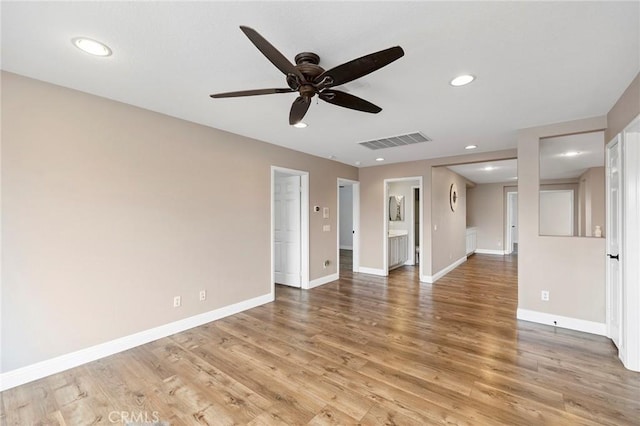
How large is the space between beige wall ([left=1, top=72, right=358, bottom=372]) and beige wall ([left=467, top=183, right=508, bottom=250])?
27.6 feet

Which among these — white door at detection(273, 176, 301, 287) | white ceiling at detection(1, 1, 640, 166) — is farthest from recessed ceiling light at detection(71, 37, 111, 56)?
white door at detection(273, 176, 301, 287)

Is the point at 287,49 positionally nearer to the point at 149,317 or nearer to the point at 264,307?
the point at 149,317

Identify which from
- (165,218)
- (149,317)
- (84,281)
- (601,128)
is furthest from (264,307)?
(601,128)

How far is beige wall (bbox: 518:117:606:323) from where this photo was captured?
313 centimetres

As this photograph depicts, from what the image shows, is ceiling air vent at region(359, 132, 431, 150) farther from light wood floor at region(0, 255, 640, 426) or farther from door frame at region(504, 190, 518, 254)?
door frame at region(504, 190, 518, 254)

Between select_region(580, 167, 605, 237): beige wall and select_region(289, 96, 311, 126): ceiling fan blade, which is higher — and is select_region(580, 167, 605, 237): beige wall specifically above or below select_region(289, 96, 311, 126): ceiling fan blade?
below

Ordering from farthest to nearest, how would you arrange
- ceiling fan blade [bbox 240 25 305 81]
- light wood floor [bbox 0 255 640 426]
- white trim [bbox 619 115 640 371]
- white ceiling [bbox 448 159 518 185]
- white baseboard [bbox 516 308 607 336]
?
white ceiling [bbox 448 159 518 185] < white baseboard [bbox 516 308 607 336] < white trim [bbox 619 115 640 371] < light wood floor [bbox 0 255 640 426] < ceiling fan blade [bbox 240 25 305 81]

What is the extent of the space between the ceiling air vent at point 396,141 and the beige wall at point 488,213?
21.3ft

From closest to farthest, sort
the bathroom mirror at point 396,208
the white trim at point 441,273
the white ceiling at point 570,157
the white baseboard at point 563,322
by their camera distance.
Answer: the white baseboard at point 563,322 → the white ceiling at point 570,157 → the white trim at point 441,273 → the bathroom mirror at point 396,208

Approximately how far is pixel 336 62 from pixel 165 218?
244 cm

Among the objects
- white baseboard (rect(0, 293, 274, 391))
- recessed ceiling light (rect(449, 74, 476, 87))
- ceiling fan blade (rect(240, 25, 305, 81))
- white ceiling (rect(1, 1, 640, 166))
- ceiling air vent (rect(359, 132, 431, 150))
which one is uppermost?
white ceiling (rect(1, 1, 640, 166))

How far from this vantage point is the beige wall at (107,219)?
7.27 feet

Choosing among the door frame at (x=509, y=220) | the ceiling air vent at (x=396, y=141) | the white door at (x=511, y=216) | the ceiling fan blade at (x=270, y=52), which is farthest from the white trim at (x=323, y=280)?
the white door at (x=511, y=216)

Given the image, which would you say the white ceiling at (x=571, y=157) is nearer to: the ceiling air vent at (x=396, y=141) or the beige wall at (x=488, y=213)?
the ceiling air vent at (x=396, y=141)
